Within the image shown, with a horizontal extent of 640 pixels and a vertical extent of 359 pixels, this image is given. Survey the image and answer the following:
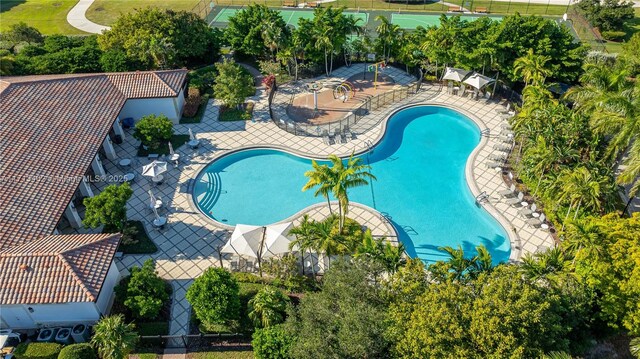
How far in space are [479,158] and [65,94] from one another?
35.7 m

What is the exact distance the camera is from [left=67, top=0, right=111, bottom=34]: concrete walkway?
2633 inches

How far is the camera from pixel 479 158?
38438mm

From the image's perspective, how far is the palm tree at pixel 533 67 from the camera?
3988 cm

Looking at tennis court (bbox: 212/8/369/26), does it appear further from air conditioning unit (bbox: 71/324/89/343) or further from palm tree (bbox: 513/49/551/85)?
air conditioning unit (bbox: 71/324/89/343)

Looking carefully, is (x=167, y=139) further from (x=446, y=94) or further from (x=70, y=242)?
(x=446, y=94)

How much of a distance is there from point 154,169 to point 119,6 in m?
53.4

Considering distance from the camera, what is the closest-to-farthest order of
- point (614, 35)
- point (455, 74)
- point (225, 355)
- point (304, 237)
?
point (225, 355)
point (304, 237)
point (455, 74)
point (614, 35)

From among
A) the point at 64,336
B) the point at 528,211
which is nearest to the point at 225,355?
the point at 64,336

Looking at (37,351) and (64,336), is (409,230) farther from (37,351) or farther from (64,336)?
(37,351)

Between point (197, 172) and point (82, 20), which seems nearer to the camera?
point (197, 172)

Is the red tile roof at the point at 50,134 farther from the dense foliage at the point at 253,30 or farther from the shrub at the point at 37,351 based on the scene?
the dense foliage at the point at 253,30

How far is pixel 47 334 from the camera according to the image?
2542 cm

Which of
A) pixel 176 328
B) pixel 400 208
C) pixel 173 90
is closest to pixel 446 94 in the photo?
pixel 400 208

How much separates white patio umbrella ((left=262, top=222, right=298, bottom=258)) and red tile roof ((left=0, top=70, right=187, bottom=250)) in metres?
13.1
